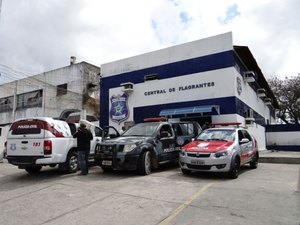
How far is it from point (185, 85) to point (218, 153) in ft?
30.4

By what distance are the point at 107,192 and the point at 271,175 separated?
5630mm

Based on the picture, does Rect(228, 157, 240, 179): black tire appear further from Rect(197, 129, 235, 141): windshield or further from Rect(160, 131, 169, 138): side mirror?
Rect(160, 131, 169, 138): side mirror

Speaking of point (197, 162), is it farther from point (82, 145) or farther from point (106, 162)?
point (82, 145)

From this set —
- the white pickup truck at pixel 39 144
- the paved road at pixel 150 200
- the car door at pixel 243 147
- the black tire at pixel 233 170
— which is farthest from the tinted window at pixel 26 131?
the car door at pixel 243 147

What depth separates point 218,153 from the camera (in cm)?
778

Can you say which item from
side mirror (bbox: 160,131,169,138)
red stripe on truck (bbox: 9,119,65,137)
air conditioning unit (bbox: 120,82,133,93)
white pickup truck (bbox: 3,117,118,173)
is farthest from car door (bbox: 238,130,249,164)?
air conditioning unit (bbox: 120,82,133,93)

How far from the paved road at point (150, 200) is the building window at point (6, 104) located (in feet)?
87.9

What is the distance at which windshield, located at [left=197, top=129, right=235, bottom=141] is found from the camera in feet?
29.2

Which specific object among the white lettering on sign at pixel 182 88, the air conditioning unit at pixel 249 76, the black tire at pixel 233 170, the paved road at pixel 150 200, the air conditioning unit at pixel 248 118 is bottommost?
the paved road at pixel 150 200

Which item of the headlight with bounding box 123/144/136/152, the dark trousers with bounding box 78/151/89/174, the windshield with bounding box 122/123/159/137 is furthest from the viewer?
the windshield with bounding box 122/123/159/137

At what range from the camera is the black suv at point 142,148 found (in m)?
8.18

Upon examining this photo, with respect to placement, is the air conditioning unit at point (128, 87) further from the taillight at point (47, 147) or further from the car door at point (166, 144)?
the taillight at point (47, 147)

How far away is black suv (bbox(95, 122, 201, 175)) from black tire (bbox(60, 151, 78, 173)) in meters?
0.85

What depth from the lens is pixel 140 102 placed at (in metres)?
18.4
